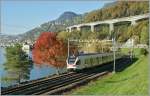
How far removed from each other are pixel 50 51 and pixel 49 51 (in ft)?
0.19

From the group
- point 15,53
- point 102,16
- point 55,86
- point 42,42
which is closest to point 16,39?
point 15,53

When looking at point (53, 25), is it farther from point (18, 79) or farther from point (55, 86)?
point (55, 86)

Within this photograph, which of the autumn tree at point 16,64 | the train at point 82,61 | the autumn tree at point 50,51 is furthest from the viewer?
the autumn tree at point 50,51

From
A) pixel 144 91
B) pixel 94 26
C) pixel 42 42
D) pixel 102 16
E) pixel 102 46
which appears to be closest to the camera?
pixel 144 91

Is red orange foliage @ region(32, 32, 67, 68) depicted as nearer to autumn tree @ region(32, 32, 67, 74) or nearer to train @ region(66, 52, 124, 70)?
autumn tree @ region(32, 32, 67, 74)

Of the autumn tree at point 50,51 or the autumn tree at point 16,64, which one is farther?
the autumn tree at point 50,51

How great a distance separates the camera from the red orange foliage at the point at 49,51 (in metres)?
19.7

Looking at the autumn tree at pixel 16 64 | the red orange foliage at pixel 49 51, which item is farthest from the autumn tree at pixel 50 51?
the autumn tree at pixel 16 64

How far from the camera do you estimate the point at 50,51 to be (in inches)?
771

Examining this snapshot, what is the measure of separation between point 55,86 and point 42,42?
836cm

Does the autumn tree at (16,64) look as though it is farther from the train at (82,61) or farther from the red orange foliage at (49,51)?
the train at (82,61)

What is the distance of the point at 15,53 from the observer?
19.0 metres

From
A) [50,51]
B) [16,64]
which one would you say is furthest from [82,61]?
[16,64]

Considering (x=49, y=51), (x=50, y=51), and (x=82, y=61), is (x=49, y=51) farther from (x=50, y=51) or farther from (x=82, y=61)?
(x=82, y=61)
